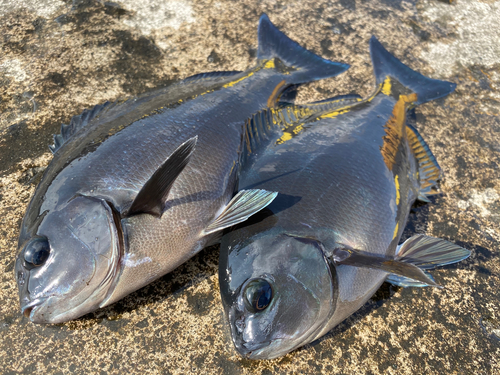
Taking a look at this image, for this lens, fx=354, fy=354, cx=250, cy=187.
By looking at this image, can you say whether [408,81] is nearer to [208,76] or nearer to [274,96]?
[274,96]

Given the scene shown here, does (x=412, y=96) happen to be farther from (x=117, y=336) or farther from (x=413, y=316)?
(x=117, y=336)

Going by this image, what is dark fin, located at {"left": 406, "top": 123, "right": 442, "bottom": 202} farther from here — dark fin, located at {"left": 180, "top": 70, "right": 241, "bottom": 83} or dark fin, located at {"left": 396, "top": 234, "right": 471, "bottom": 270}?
dark fin, located at {"left": 180, "top": 70, "right": 241, "bottom": 83}

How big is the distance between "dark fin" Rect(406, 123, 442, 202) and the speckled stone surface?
0.40 ft

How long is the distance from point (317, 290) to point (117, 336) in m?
1.11

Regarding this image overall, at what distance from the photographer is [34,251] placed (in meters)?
1.71

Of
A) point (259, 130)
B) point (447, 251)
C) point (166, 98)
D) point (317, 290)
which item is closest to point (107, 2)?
point (166, 98)

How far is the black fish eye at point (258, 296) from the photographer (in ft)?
5.45

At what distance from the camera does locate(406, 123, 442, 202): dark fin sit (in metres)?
2.68

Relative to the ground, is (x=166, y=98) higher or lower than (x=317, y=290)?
higher

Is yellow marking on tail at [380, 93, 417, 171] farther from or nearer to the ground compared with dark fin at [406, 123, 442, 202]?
farther from the ground

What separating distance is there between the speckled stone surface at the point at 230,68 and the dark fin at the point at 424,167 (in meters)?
0.12

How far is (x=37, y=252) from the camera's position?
1.71 m

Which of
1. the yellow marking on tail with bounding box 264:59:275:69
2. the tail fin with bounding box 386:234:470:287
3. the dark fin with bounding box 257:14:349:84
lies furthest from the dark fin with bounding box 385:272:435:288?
the yellow marking on tail with bounding box 264:59:275:69

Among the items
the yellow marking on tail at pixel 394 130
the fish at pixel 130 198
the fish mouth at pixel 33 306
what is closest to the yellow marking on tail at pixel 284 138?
the fish at pixel 130 198
